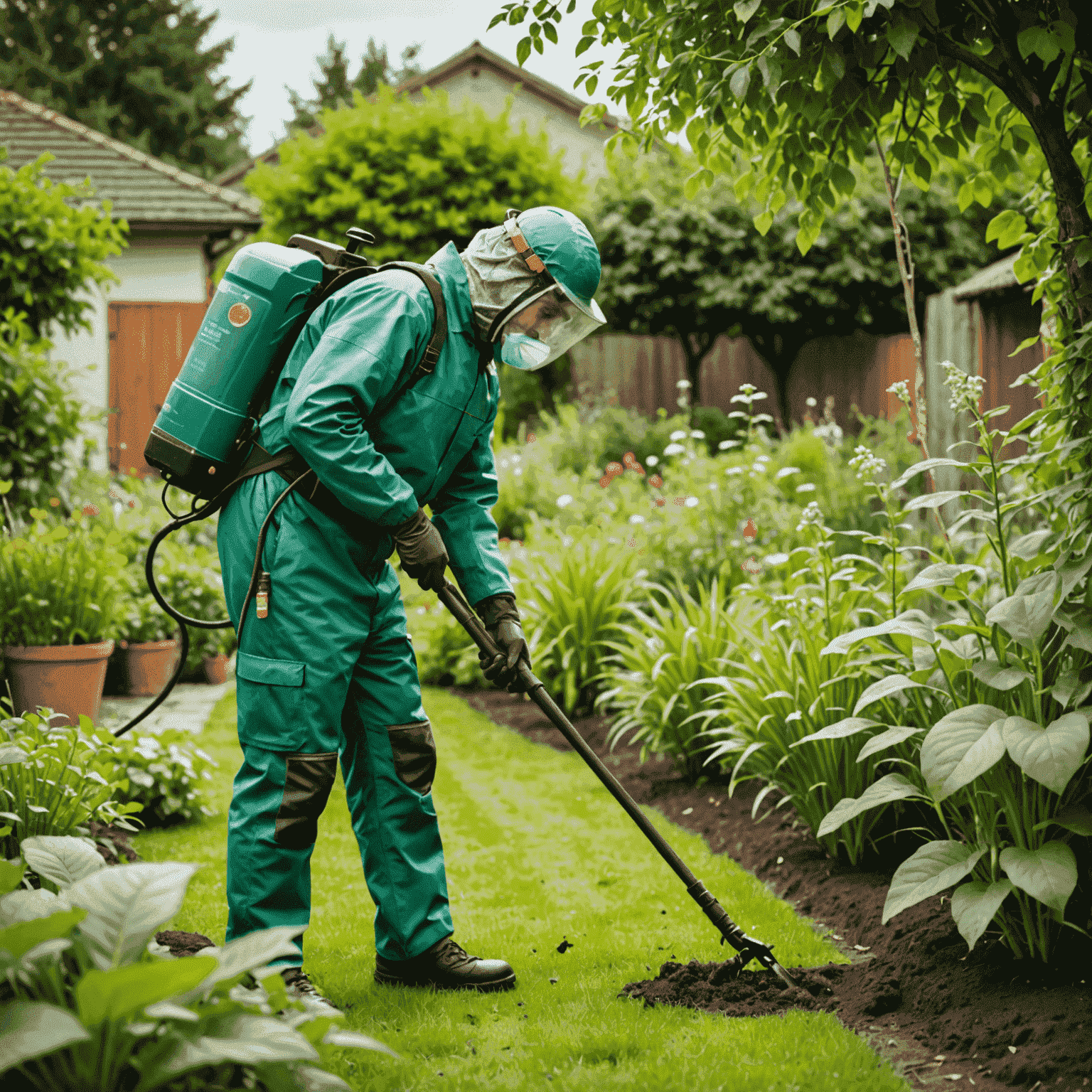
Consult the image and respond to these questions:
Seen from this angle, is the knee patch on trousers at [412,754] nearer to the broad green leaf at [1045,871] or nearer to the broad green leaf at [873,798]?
the broad green leaf at [873,798]

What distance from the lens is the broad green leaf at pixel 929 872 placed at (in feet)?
8.13

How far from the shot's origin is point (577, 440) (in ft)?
35.8

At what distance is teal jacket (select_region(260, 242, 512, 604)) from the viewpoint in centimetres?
258

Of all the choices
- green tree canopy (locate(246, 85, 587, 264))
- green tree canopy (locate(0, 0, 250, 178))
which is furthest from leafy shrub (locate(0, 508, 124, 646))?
green tree canopy (locate(0, 0, 250, 178))

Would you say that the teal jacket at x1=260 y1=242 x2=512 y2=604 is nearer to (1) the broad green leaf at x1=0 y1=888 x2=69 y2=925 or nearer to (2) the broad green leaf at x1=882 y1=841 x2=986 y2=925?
(1) the broad green leaf at x1=0 y1=888 x2=69 y2=925

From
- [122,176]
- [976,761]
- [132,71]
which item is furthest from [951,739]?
[132,71]

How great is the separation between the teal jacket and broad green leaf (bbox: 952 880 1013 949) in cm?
143

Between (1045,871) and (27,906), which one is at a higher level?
(27,906)

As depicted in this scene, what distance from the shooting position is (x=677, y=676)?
15.4ft

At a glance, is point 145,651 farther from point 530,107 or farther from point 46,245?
point 530,107

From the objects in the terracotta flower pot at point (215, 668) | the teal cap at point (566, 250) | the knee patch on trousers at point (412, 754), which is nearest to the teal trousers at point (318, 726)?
the knee patch on trousers at point (412, 754)

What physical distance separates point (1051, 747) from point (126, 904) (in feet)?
5.93

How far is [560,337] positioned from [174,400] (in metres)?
1.04

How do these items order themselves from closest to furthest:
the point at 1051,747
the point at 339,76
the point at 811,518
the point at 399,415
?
the point at 1051,747 → the point at 399,415 → the point at 811,518 → the point at 339,76
